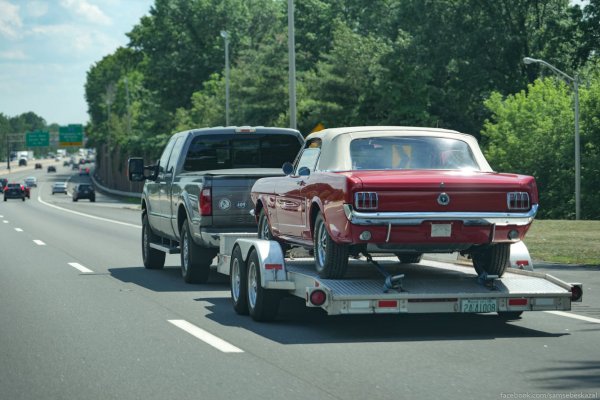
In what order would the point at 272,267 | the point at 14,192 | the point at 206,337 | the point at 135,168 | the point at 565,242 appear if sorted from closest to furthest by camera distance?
the point at 206,337
the point at 272,267
the point at 135,168
the point at 565,242
the point at 14,192

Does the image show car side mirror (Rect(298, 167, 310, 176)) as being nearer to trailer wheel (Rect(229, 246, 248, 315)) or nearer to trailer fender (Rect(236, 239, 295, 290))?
trailer fender (Rect(236, 239, 295, 290))

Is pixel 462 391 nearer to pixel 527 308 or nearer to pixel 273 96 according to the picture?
pixel 527 308

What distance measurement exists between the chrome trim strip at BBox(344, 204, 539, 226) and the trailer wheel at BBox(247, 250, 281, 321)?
1.53 m

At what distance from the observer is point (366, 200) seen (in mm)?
10188

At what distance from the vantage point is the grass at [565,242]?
68.6ft

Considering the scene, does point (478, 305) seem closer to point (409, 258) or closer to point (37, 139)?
point (409, 258)

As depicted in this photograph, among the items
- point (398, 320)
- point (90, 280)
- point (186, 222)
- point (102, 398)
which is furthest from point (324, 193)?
point (90, 280)

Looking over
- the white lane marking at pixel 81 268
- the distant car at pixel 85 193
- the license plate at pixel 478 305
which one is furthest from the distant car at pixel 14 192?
the license plate at pixel 478 305

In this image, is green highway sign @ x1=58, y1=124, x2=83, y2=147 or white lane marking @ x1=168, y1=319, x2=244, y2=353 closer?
white lane marking @ x1=168, y1=319, x2=244, y2=353

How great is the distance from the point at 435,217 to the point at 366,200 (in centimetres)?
65

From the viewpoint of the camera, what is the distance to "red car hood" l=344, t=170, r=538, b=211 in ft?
33.4

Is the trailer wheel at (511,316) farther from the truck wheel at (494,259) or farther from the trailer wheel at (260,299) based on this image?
the trailer wheel at (260,299)

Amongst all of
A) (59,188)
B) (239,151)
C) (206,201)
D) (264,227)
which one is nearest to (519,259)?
(264,227)

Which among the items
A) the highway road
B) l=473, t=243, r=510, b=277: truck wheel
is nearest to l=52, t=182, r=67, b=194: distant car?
the highway road
